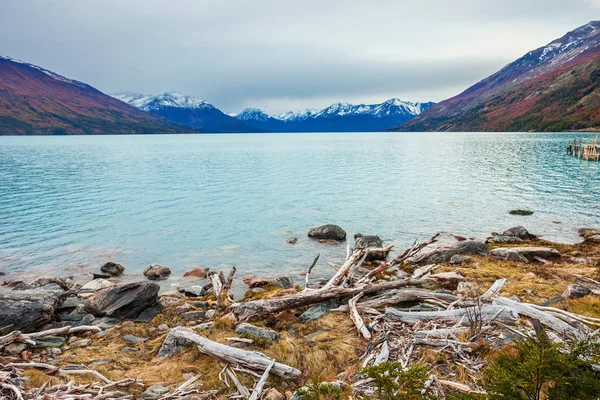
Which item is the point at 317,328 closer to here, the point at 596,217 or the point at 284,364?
the point at 284,364

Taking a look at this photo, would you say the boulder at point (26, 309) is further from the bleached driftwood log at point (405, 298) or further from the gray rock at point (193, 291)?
the bleached driftwood log at point (405, 298)

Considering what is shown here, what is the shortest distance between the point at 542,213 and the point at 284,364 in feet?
104

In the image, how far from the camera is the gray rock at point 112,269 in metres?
19.3

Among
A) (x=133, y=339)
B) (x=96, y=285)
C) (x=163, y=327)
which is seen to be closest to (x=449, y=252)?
(x=163, y=327)

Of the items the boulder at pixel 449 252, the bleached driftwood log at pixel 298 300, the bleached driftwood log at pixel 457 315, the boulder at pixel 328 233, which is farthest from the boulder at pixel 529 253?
the bleached driftwood log at pixel 457 315

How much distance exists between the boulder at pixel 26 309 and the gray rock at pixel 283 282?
8.62 meters

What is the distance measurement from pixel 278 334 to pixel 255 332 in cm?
62

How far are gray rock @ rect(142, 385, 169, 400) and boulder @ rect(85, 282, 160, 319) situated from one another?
6.67m

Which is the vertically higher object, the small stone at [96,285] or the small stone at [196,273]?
the small stone at [96,285]

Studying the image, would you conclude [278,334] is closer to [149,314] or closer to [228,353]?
[228,353]

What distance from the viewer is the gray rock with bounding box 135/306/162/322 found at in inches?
508

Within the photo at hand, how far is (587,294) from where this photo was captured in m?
10.6

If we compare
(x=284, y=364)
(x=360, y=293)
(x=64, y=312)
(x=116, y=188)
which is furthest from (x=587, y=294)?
(x=116, y=188)

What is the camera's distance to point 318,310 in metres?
11.2
